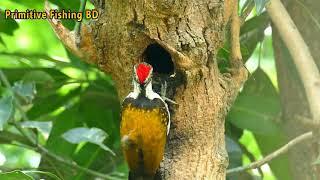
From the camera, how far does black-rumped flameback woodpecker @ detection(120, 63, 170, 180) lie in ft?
6.10

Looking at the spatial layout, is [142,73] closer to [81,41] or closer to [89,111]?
[81,41]

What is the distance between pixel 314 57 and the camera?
7.97 ft

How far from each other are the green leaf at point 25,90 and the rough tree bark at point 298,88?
2.59 ft

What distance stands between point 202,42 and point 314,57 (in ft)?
2.03

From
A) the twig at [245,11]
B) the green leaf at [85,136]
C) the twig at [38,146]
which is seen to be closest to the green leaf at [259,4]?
the twig at [245,11]

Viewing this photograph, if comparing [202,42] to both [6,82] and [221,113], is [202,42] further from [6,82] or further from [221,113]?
[6,82]

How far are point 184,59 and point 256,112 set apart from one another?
0.73 meters

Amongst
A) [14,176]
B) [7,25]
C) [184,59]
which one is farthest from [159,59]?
[7,25]

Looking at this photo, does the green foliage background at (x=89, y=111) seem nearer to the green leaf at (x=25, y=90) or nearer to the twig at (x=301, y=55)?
the green leaf at (x=25, y=90)

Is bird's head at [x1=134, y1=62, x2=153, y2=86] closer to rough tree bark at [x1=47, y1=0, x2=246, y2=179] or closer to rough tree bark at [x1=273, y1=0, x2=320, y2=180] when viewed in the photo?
rough tree bark at [x1=47, y1=0, x2=246, y2=179]

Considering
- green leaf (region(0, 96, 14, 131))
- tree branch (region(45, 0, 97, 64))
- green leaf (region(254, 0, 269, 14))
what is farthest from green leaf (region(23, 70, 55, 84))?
green leaf (region(254, 0, 269, 14))

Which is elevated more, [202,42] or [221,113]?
[202,42]

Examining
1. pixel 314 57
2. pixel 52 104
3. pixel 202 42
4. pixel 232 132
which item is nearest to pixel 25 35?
pixel 52 104

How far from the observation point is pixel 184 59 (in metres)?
1.92
